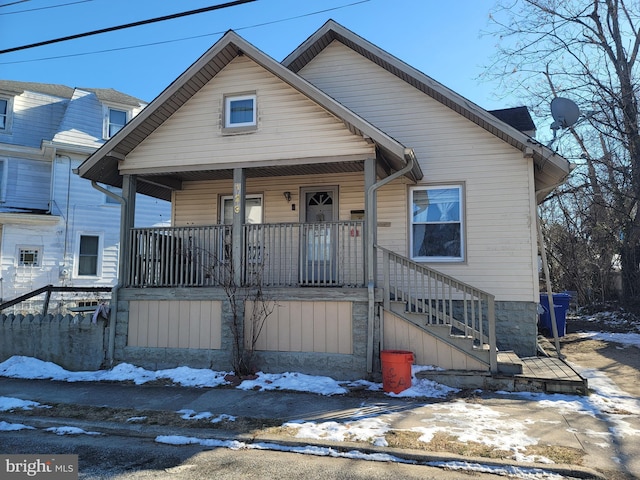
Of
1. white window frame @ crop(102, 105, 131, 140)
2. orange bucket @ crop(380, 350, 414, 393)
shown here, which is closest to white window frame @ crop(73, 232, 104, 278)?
white window frame @ crop(102, 105, 131, 140)

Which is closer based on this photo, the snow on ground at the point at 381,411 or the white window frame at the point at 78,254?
the snow on ground at the point at 381,411

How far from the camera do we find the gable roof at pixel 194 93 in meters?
7.83

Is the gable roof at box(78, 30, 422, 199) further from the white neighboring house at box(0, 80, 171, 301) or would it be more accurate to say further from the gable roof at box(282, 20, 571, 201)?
the white neighboring house at box(0, 80, 171, 301)

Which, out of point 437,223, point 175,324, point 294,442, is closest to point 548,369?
point 437,223

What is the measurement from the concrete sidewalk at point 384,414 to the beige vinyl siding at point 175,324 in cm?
114

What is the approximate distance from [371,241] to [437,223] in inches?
90.0

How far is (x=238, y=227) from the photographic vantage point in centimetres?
844

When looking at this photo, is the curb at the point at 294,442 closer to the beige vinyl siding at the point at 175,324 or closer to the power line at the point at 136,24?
the beige vinyl siding at the point at 175,324

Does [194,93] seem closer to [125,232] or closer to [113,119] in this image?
[125,232]

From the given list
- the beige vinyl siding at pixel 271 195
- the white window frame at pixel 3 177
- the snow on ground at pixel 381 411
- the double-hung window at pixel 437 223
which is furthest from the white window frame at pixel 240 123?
the white window frame at pixel 3 177

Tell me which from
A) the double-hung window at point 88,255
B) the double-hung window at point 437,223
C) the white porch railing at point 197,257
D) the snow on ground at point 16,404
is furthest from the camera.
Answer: the double-hung window at point 88,255

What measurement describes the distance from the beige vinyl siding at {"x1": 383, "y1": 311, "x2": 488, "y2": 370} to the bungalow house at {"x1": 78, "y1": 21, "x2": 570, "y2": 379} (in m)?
0.02

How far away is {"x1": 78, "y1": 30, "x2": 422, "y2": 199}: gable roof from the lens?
783 centimetres

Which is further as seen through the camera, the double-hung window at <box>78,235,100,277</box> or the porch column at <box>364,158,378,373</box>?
the double-hung window at <box>78,235,100,277</box>
